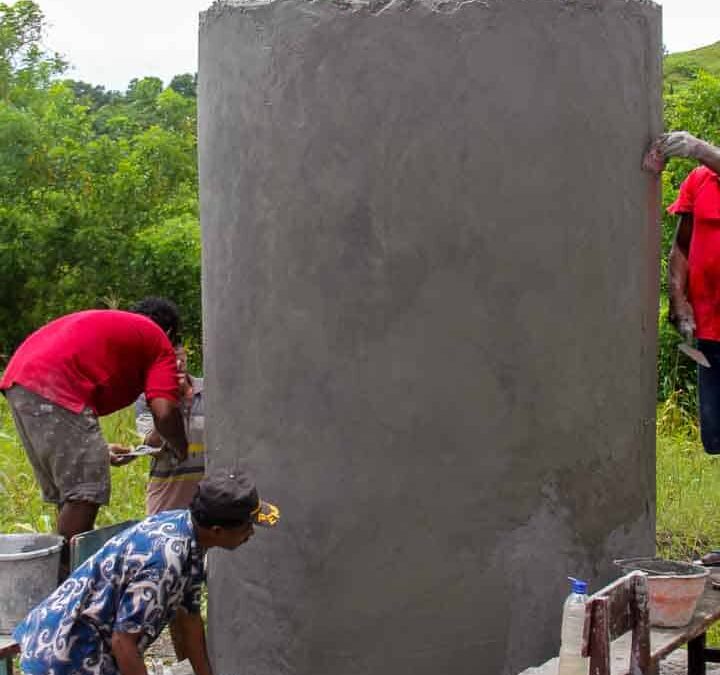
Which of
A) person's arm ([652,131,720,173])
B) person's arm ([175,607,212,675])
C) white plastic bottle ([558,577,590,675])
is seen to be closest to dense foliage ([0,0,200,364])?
person's arm ([652,131,720,173])

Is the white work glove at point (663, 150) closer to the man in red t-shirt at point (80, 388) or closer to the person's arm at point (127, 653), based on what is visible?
the man in red t-shirt at point (80, 388)

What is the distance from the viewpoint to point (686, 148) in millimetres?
4219

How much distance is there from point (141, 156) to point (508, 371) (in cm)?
911

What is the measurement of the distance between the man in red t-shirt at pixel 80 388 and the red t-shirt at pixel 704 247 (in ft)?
6.55

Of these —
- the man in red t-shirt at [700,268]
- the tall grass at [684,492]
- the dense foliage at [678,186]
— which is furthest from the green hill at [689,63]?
the man in red t-shirt at [700,268]

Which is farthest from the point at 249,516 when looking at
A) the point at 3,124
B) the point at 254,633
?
the point at 3,124

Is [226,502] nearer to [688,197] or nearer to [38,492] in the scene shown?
[688,197]

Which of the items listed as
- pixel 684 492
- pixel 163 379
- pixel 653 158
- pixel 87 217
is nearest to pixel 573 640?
pixel 653 158

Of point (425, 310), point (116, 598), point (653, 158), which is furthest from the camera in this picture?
point (653, 158)

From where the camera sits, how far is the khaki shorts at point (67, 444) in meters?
5.07

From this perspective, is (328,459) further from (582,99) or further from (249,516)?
(582,99)

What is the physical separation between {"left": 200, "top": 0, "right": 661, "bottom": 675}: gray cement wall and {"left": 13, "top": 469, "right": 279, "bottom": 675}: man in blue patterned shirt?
40 cm

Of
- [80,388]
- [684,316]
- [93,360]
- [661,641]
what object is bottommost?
[661,641]

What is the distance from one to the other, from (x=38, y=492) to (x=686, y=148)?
461 cm
